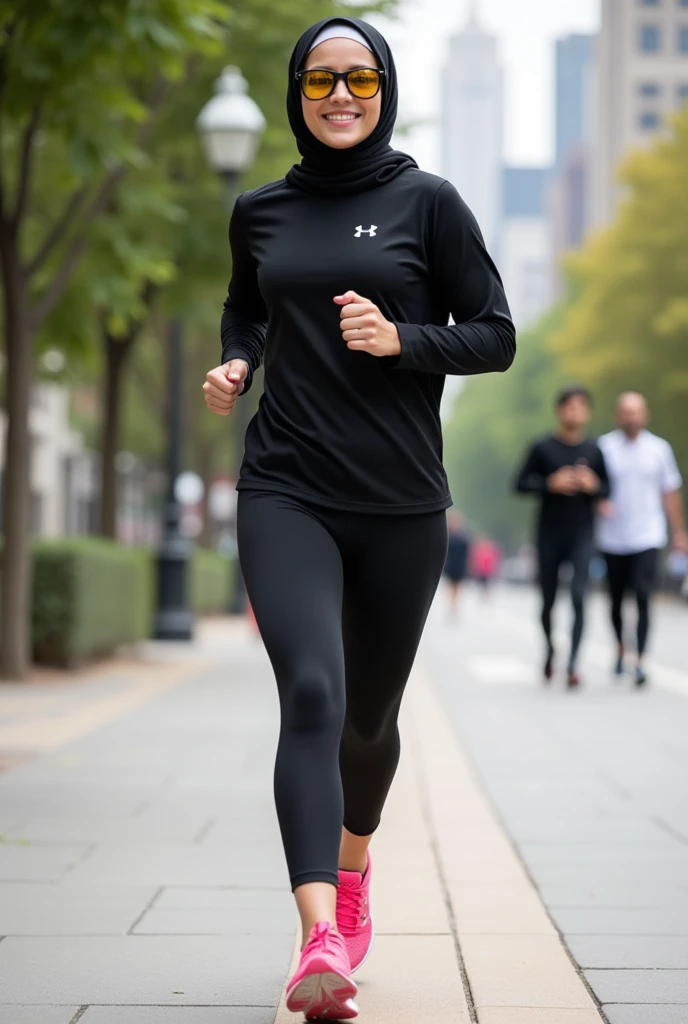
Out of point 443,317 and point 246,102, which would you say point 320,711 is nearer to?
point 443,317

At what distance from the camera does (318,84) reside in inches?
145

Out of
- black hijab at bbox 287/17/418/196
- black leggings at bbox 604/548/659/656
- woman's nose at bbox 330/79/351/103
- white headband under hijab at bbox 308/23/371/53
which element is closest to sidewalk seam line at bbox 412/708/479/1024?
black hijab at bbox 287/17/418/196

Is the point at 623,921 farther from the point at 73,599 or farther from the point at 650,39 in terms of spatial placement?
the point at 650,39

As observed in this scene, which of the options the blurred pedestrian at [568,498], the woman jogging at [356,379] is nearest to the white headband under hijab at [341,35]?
the woman jogging at [356,379]

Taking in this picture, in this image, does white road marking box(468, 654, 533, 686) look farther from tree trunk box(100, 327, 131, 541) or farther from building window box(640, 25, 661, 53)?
building window box(640, 25, 661, 53)

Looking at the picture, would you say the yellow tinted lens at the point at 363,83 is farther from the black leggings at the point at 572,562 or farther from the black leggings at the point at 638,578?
the black leggings at the point at 638,578

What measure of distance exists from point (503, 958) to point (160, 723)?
19.6ft

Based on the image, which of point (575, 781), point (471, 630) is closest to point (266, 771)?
point (575, 781)

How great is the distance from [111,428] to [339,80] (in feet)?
48.4

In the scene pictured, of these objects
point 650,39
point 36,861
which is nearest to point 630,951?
point 36,861

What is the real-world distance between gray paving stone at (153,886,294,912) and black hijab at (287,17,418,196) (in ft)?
6.62

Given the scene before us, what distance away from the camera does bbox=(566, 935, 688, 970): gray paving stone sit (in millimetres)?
4020

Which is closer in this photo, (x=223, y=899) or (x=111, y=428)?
(x=223, y=899)

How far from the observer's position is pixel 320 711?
3.32 m
